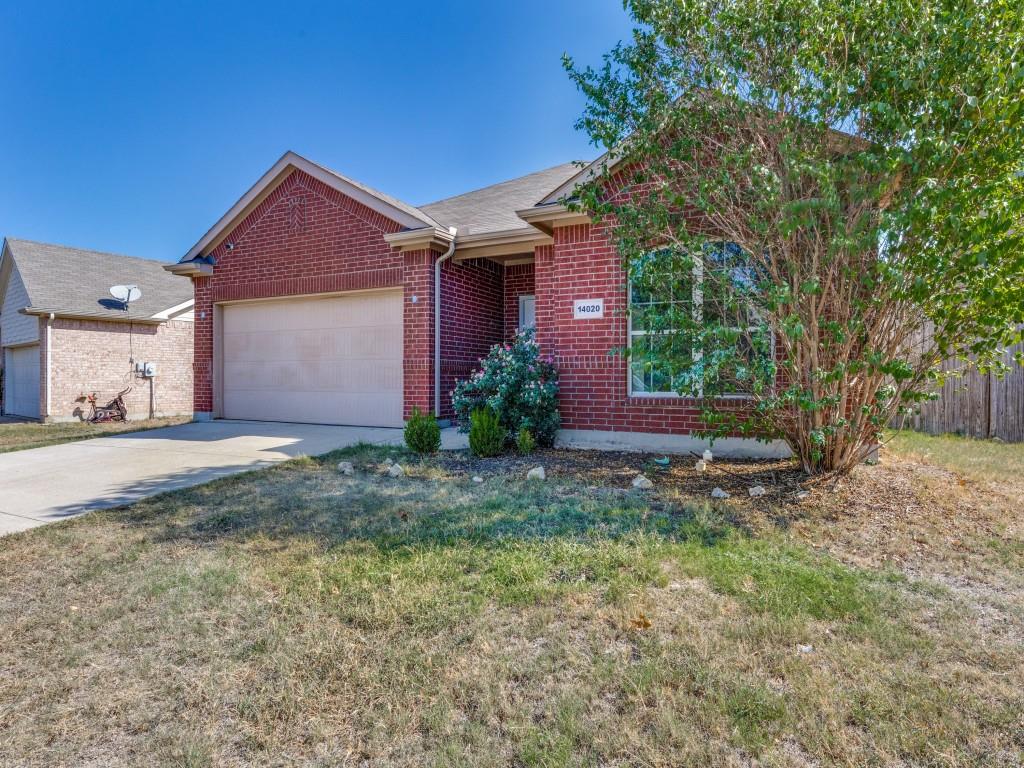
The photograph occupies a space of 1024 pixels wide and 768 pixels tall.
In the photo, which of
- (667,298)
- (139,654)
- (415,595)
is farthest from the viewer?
(667,298)

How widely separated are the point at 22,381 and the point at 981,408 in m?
23.9

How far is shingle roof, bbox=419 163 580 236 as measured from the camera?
957cm

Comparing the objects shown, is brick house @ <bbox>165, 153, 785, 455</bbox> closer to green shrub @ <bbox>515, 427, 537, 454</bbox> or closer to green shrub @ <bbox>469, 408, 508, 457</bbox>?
green shrub @ <bbox>515, 427, 537, 454</bbox>

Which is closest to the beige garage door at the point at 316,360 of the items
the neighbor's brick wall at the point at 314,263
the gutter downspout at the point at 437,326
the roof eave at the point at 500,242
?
the neighbor's brick wall at the point at 314,263

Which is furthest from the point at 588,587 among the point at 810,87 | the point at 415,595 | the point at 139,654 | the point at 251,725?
the point at 810,87

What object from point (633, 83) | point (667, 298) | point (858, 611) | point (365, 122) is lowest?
point (858, 611)

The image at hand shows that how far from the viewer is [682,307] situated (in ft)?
19.3

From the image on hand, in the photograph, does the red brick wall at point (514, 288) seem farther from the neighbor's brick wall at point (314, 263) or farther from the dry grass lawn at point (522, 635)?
the dry grass lawn at point (522, 635)

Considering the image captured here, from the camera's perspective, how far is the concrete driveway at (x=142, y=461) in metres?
5.39

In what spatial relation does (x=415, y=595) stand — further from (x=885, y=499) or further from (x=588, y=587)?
(x=885, y=499)

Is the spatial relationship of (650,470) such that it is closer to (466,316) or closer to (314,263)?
(466,316)

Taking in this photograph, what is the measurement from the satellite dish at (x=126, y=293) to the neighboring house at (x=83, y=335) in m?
0.32

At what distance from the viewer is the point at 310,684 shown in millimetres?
2338

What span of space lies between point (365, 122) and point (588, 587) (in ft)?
41.3
